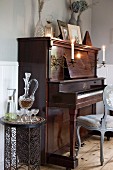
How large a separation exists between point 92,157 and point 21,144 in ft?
3.44

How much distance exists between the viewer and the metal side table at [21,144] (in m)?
2.66

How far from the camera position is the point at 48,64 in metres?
3.11

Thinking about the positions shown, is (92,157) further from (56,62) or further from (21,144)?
(56,62)

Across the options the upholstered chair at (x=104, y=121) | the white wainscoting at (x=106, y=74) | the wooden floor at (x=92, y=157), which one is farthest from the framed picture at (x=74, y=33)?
the wooden floor at (x=92, y=157)

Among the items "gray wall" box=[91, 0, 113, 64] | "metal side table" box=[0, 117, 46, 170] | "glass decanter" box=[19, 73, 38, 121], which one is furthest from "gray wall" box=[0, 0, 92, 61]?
"gray wall" box=[91, 0, 113, 64]

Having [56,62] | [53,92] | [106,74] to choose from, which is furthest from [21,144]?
[106,74]

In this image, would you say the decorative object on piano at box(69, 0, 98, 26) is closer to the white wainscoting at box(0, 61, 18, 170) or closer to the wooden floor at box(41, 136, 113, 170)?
the white wainscoting at box(0, 61, 18, 170)

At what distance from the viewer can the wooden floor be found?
3.24 metres

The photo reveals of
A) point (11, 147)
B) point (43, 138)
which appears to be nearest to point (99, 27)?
point (43, 138)

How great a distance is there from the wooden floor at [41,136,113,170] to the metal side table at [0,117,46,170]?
1.07 ft

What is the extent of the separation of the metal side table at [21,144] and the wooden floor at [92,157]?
0.33m

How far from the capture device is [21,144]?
3055mm

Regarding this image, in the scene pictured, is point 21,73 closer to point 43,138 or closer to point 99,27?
point 43,138

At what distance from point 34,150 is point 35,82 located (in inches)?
28.1
